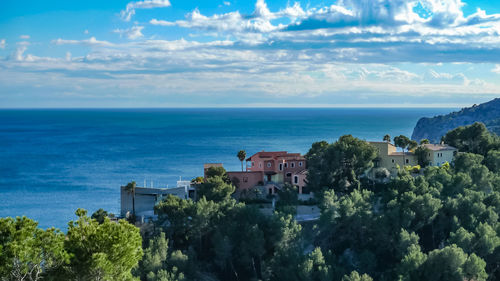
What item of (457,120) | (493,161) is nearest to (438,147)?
(493,161)

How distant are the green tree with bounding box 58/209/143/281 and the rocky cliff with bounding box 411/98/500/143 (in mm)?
107325

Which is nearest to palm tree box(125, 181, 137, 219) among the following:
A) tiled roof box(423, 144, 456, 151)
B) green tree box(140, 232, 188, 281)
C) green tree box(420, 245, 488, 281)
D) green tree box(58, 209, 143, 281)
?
green tree box(140, 232, 188, 281)

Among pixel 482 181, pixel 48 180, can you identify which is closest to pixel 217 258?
pixel 482 181

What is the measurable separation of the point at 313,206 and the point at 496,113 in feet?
324

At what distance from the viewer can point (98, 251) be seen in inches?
604

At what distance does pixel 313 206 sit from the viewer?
34562 mm

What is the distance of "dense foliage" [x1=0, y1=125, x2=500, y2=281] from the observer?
26900mm

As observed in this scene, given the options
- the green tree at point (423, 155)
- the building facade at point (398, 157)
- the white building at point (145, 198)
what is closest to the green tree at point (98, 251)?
the white building at point (145, 198)

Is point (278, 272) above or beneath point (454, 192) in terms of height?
beneath

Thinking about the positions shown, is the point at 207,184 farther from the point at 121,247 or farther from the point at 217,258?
the point at 121,247

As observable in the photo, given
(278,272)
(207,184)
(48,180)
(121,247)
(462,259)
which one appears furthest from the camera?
(48,180)

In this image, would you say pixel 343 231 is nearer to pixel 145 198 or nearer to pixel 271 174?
pixel 271 174

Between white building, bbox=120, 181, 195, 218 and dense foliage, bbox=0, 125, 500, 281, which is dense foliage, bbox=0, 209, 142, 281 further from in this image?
white building, bbox=120, 181, 195, 218

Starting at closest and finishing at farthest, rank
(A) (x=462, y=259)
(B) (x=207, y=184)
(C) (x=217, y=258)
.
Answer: (A) (x=462, y=259) → (C) (x=217, y=258) → (B) (x=207, y=184)
